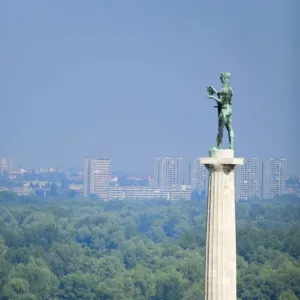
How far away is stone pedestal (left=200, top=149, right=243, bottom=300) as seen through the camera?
23.6 metres

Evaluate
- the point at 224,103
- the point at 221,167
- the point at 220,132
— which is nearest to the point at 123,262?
the point at 224,103

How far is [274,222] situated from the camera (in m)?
160

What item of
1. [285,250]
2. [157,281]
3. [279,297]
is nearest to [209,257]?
[279,297]

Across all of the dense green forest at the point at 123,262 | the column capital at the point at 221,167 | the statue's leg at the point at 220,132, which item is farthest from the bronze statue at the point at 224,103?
the dense green forest at the point at 123,262

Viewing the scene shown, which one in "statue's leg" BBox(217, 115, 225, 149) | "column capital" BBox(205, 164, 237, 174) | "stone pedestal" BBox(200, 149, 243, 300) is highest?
"statue's leg" BBox(217, 115, 225, 149)

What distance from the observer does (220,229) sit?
23.8 metres

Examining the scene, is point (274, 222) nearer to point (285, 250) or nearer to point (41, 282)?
point (285, 250)

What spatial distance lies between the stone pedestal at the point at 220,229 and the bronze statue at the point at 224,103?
2.08ft

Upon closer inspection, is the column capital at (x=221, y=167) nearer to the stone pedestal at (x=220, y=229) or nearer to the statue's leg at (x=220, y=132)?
the stone pedestal at (x=220, y=229)

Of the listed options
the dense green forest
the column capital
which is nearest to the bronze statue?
the column capital

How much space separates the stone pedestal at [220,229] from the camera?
77.6 feet

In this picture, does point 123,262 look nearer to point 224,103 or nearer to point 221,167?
point 224,103

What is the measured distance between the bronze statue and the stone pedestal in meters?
0.64

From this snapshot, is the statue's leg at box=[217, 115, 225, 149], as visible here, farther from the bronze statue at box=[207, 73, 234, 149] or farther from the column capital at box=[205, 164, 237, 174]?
the column capital at box=[205, 164, 237, 174]
